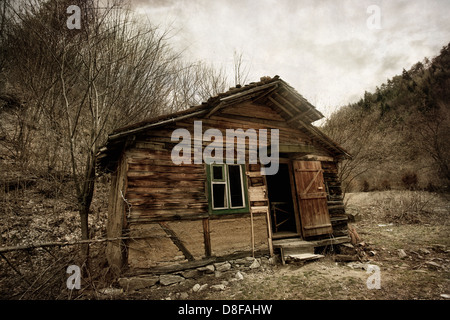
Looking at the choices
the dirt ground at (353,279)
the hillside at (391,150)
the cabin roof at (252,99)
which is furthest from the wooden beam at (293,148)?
the hillside at (391,150)

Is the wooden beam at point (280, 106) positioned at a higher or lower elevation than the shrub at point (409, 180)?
→ higher

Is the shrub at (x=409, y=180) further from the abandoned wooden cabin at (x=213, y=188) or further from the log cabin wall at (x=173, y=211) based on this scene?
the log cabin wall at (x=173, y=211)

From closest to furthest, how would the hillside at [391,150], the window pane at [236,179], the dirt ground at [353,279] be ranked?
the dirt ground at [353,279] < the window pane at [236,179] < the hillside at [391,150]

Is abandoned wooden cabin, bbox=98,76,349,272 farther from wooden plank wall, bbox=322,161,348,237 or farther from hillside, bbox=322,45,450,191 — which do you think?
hillside, bbox=322,45,450,191

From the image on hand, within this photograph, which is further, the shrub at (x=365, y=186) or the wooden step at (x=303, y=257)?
the shrub at (x=365, y=186)

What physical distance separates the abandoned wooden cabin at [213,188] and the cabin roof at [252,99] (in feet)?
0.11

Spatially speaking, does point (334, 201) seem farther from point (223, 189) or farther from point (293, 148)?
point (223, 189)

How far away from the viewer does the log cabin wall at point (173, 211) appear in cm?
513

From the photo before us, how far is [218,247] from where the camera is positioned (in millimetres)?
5996

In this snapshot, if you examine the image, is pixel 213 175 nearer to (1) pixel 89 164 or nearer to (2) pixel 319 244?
(1) pixel 89 164

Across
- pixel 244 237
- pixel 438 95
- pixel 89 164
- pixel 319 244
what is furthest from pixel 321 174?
pixel 438 95

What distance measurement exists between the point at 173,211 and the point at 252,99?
188 inches

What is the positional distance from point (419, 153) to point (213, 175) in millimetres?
25838
